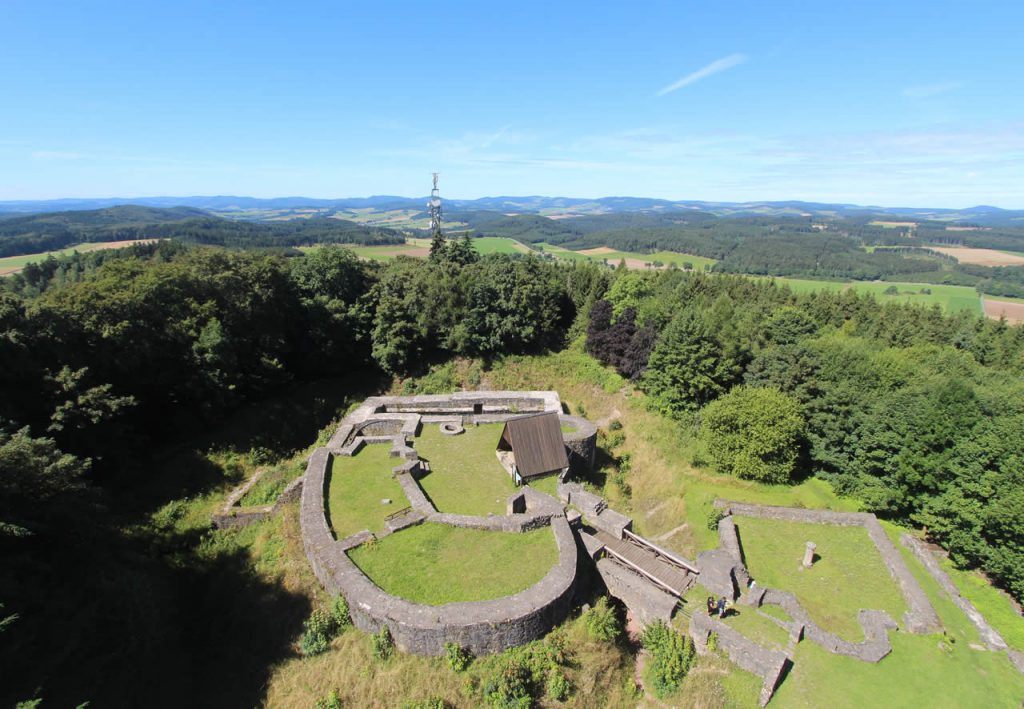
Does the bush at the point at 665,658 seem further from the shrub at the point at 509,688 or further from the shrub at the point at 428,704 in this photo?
the shrub at the point at 428,704

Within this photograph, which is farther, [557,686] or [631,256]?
[631,256]

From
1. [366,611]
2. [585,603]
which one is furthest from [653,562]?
[366,611]

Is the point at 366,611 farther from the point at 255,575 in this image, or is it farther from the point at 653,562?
the point at 653,562

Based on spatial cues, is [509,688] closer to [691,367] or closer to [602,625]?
[602,625]

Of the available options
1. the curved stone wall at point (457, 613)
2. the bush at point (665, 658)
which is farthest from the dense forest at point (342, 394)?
the bush at point (665, 658)

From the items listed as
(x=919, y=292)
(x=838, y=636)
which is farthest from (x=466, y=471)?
(x=919, y=292)
